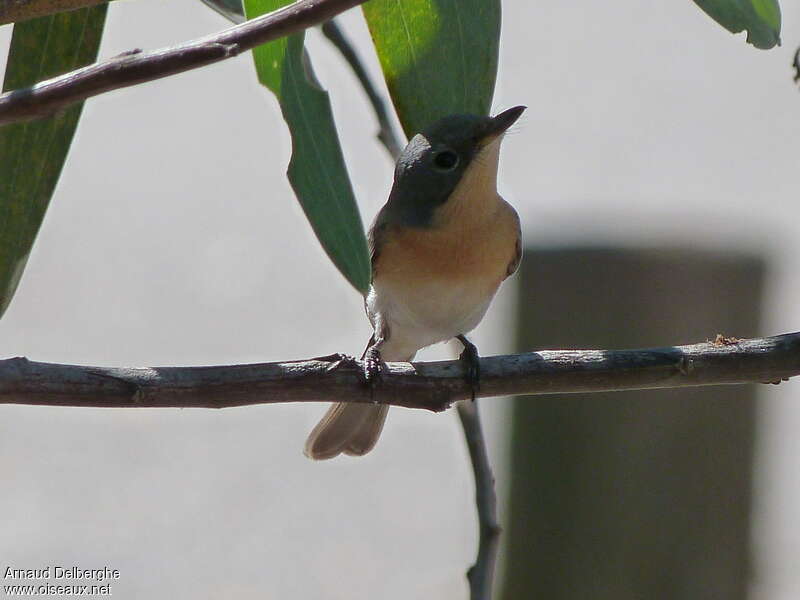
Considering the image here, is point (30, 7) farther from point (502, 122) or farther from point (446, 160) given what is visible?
point (446, 160)

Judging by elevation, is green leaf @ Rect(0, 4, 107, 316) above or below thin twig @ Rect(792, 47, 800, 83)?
below

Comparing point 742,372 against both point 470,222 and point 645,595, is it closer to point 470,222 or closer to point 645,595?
point 470,222

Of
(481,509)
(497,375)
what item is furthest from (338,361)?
(481,509)

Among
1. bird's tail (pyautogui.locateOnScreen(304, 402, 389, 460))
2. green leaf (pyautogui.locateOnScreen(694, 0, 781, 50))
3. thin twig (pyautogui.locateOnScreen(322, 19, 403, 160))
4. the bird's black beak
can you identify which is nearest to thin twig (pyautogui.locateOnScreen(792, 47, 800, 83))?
green leaf (pyautogui.locateOnScreen(694, 0, 781, 50))

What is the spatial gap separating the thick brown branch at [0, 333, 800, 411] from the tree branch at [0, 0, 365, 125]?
487 mm

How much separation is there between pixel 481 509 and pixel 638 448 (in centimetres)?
228

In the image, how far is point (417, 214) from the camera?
8.87 ft

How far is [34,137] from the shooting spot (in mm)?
1487

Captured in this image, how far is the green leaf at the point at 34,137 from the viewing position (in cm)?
146

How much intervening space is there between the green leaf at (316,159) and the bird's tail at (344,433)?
153 cm

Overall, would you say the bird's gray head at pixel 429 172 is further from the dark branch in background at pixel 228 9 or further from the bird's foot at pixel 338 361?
the bird's foot at pixel 338 361

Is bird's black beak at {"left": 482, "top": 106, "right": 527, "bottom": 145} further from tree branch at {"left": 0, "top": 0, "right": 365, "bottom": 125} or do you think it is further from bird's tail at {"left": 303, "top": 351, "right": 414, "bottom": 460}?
tree branch at {"left": 0, "top": 0, "right": 365, "bottom": 125}

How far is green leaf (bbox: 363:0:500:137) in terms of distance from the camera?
1519 millimetres

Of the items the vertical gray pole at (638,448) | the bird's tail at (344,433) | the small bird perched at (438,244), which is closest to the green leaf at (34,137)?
the small bird perched at (438,244)
